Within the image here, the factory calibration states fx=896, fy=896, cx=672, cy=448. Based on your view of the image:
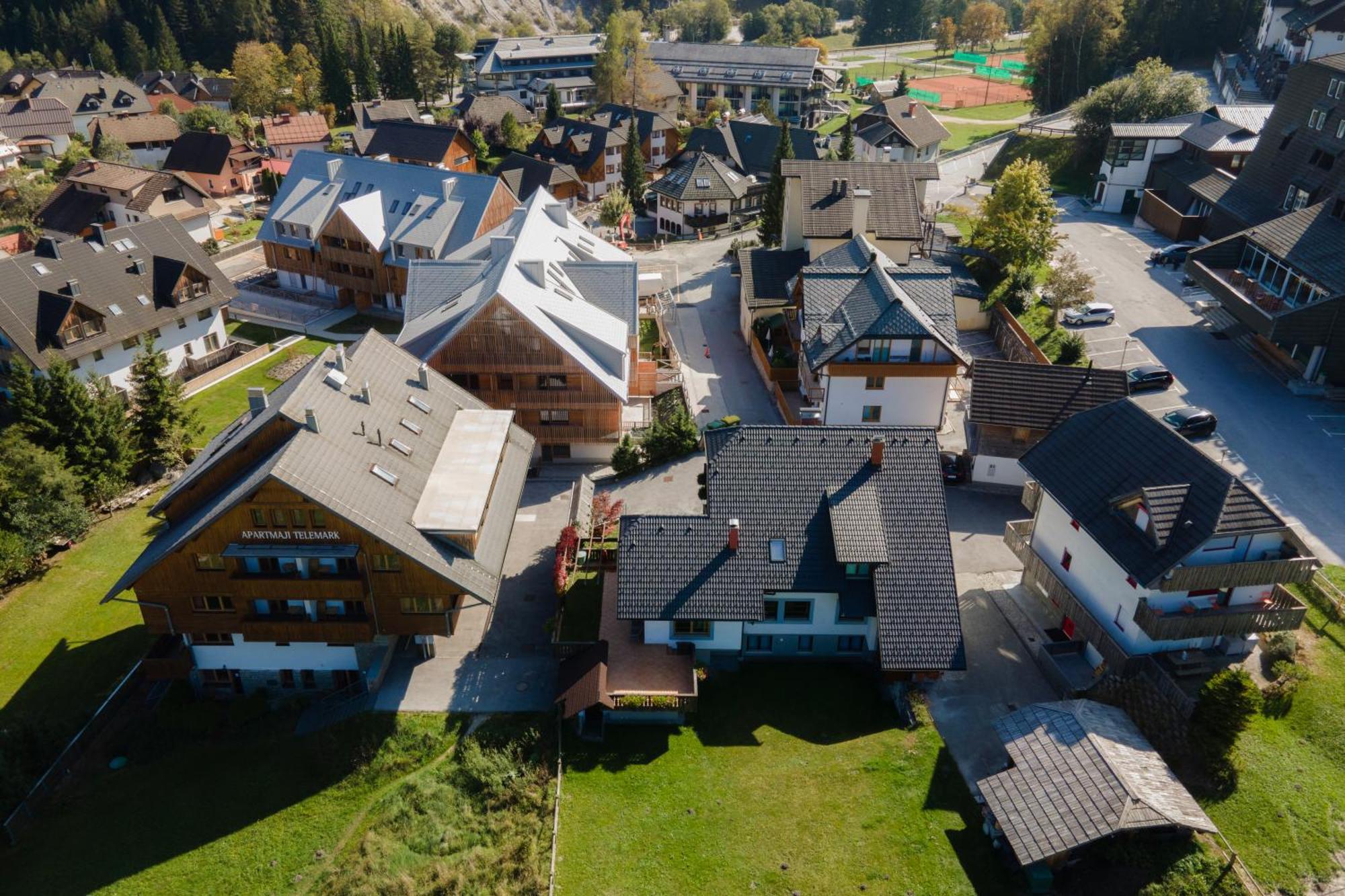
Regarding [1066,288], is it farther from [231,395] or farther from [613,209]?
[231,395]

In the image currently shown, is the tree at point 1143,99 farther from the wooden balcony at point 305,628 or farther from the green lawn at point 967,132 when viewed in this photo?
the wooden balcony at point 305,628

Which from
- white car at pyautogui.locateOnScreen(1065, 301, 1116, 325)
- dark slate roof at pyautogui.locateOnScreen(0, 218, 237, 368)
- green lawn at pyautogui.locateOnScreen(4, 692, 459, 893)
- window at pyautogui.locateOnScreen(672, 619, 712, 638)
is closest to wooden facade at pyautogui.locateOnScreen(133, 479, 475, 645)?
green lawn at pyautogui.locateOnScreen(4, 692, 459, 893)

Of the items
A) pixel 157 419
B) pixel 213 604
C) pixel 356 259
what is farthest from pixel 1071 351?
pixel 157 419

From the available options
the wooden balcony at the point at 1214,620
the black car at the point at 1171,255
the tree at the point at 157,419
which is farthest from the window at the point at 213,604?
the black car at the point at 1171,255

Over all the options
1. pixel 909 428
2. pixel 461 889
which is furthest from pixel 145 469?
pixel 909 428

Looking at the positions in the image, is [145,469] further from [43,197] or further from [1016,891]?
[43,197]

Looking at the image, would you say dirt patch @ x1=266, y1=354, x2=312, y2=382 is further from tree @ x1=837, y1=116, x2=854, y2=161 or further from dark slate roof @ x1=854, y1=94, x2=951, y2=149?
dark slate roof @ x1=854, y1=94, x2=951, y2=149
